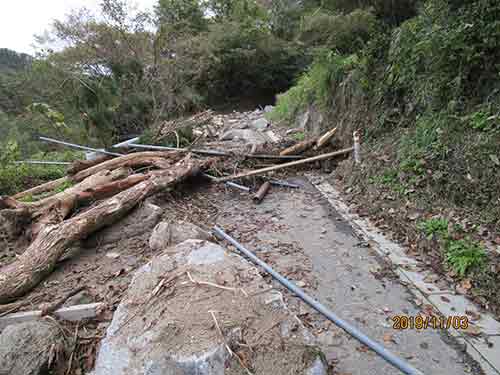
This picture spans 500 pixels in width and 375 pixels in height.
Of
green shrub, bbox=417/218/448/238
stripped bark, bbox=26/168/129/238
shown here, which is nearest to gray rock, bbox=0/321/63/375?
stripped bark, bbox=26/168/129/238

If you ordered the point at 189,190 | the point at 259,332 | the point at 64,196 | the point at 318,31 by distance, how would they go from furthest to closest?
the point at 318,31, the point at 189,190, the point at 64,196, the point at 259,332

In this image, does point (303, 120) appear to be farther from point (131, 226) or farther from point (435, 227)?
point (131, 226)

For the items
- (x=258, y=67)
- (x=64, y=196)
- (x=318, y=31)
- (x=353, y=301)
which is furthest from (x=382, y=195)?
(x=258, y=67)

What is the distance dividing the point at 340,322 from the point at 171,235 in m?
1.94

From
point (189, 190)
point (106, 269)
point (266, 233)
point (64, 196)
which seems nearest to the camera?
point (106, 269)

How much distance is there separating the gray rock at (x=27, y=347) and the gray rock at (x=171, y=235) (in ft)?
3.99

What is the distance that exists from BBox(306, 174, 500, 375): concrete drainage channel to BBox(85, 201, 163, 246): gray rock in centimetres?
266

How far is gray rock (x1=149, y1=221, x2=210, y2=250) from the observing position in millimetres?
2959

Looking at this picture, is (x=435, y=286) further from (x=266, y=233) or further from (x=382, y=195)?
(x=266, y=233)

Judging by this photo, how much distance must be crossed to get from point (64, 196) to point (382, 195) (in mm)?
4449

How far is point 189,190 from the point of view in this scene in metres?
4.98

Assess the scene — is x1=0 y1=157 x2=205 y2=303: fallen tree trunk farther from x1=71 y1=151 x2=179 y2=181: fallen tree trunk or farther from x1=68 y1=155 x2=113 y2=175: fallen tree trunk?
x1=68 y1=155 x2=113 y2=175: fallen tree trunk

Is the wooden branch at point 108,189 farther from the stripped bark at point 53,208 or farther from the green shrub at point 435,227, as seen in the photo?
the green shrub at point 435,227

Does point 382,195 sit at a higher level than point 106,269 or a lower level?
lower
